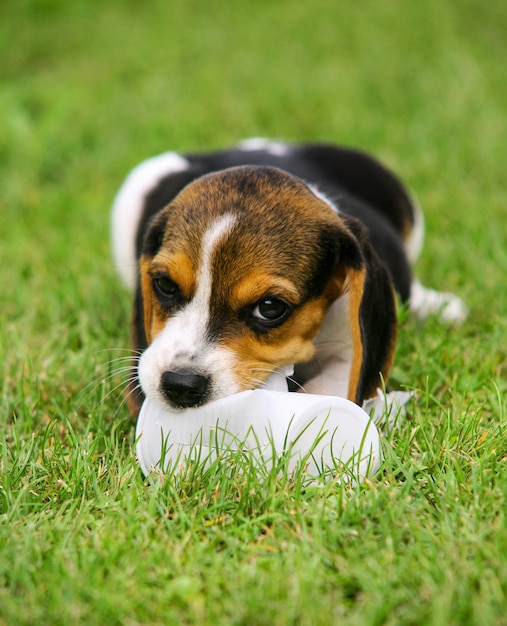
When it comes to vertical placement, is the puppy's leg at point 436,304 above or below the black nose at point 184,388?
below

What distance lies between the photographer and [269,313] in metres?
3.47

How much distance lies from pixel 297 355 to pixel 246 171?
0.89m

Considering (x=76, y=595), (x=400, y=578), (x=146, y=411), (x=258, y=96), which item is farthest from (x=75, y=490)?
(x=258, y=96)

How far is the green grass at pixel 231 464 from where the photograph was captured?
245 centimetres

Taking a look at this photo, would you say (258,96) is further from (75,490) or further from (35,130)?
(75,490)

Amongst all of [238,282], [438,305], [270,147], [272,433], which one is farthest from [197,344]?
[270,147]

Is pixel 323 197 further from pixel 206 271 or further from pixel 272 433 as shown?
pixel 272 433

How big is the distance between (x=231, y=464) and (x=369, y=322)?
3.00 ft

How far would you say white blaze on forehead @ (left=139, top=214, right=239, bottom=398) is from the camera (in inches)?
127

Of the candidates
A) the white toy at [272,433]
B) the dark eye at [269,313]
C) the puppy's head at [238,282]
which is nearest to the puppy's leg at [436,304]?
the puppy's head at [238,282]

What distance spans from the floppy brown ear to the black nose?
685mm

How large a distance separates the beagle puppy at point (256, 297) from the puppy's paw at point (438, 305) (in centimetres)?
102

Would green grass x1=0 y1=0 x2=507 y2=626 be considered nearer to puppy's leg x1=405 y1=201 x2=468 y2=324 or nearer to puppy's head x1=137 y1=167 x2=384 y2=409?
puppy's leg x1=405 y1=201 x2=468 y2=324

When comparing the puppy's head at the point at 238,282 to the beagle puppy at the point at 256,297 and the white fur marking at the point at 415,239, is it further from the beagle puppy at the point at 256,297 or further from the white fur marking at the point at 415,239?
the white fur marking at the point at 415,239
